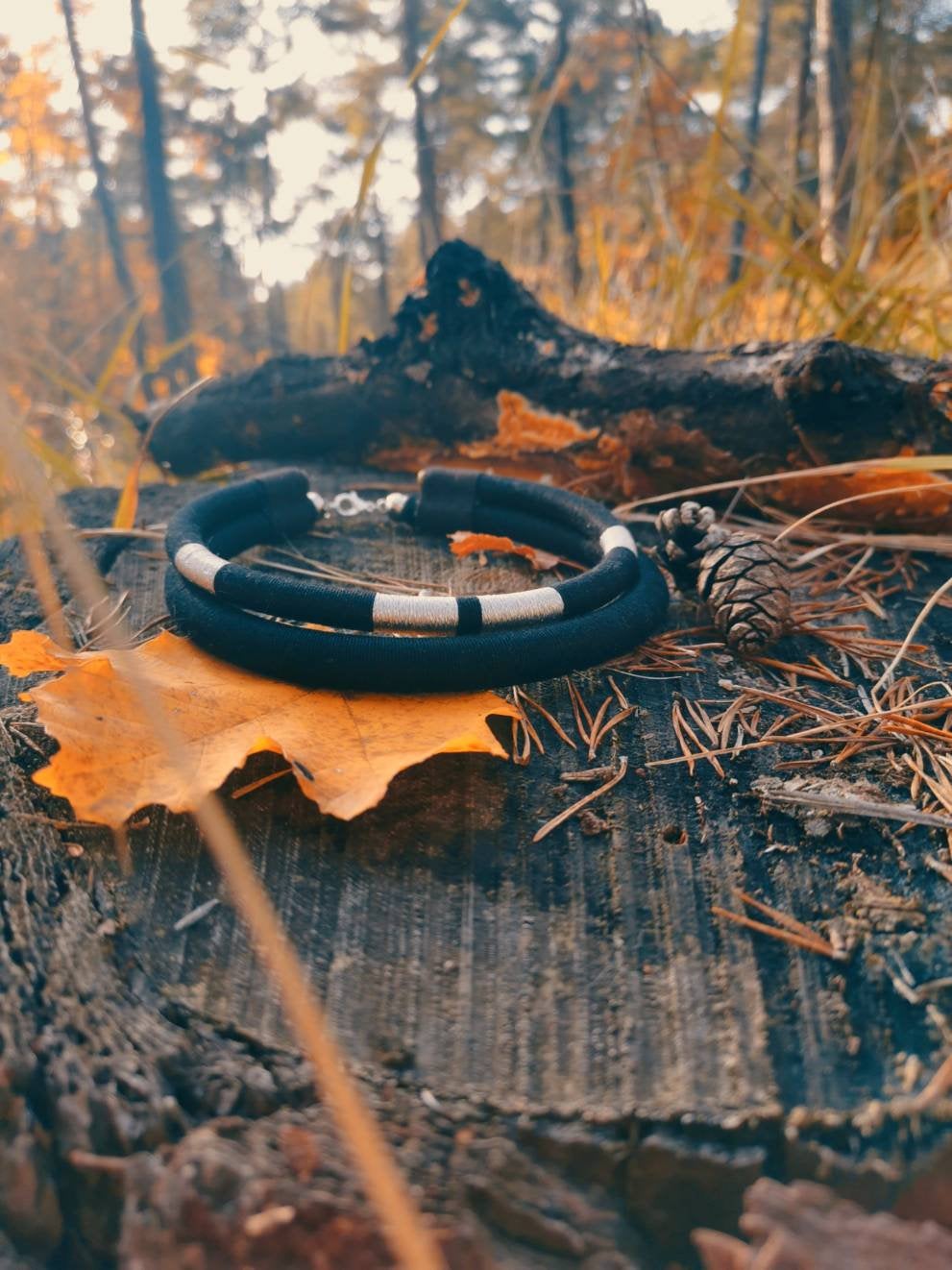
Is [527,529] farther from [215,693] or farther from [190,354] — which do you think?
[190,354]

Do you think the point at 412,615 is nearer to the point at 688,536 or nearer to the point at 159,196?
the point at 688,536

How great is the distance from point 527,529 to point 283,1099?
5.56ft

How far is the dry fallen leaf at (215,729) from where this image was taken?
1.16 meters

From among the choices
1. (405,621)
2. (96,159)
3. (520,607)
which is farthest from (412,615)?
(96,159)

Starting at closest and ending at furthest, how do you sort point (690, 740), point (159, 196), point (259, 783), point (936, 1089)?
point (936, 1089)
point (259, 783)
point (690, 740)
point (159, 196)

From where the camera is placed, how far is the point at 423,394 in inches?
107

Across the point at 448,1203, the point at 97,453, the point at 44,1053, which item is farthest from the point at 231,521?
the point at 97,453

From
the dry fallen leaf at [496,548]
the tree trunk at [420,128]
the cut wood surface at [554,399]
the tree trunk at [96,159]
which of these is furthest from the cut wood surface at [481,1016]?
the tree trunk at [96,159]

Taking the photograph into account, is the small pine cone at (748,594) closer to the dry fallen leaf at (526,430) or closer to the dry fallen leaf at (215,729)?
the dry fallen leaf at (215,729)

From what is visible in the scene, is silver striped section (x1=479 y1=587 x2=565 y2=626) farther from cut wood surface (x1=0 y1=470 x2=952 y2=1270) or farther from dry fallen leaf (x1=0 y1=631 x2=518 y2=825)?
cut wood surface (x1=0 y1=470 x2=952 y2=1270)

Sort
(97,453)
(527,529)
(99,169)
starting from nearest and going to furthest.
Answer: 1. (527,529)
2. (97,453)
3. (99,169)

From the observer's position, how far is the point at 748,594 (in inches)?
65.6

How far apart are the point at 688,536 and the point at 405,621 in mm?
740

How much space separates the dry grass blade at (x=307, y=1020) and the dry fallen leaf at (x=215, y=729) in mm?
173
